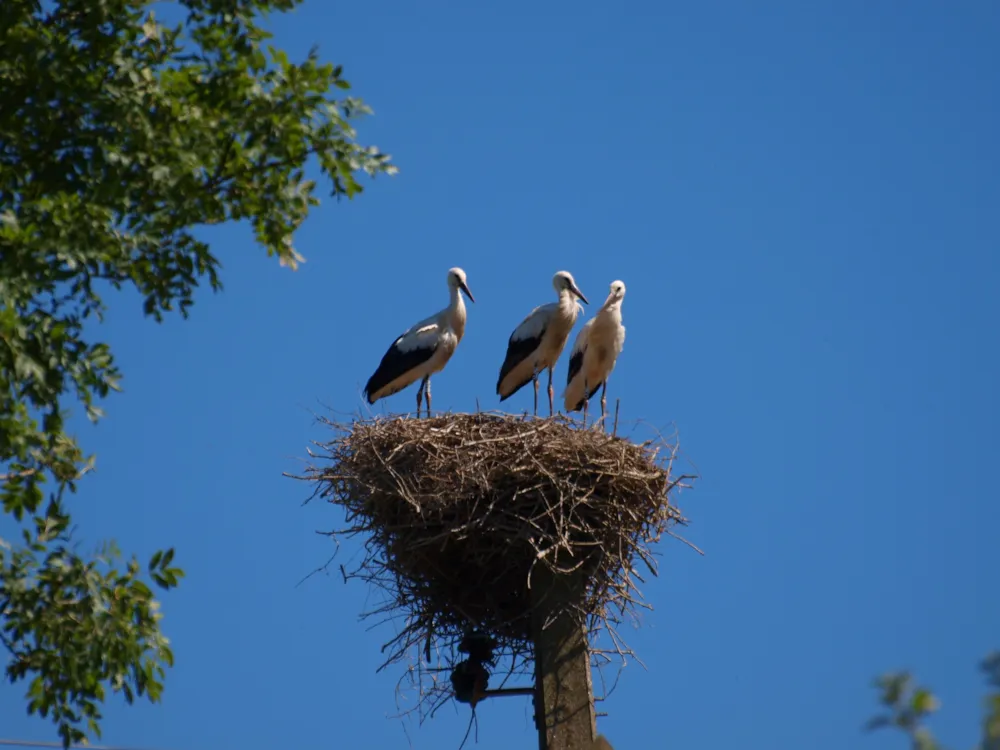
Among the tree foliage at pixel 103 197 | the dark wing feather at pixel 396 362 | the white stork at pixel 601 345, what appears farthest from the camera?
the dark wing feather at pixel 396 362

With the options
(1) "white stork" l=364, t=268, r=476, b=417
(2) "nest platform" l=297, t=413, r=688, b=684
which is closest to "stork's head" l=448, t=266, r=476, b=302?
(1) "white stork" l=364, t=268, r=476, b=417

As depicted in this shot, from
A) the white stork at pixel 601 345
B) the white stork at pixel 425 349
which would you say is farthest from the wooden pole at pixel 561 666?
the white stork at pixel 425 349

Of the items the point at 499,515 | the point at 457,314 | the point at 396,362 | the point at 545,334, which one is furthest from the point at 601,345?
the point at 499,515

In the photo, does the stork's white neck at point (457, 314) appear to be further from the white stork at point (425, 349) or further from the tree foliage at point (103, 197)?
the tree foliage at point (103, 197)

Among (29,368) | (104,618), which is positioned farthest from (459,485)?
(29,368)

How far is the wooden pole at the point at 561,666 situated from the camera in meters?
5.96

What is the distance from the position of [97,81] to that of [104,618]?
2498 mm

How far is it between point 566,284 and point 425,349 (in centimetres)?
140

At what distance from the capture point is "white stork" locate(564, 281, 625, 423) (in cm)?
1012

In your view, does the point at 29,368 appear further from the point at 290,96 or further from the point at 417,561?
the point at 417,561

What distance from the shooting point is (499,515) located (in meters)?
6.74

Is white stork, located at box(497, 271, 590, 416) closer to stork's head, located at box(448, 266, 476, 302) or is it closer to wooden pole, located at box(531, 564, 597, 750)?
stork's head, located at box(448, 266, 476, 302)

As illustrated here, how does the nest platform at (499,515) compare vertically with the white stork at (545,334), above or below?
below

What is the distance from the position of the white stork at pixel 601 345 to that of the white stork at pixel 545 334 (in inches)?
7.9
